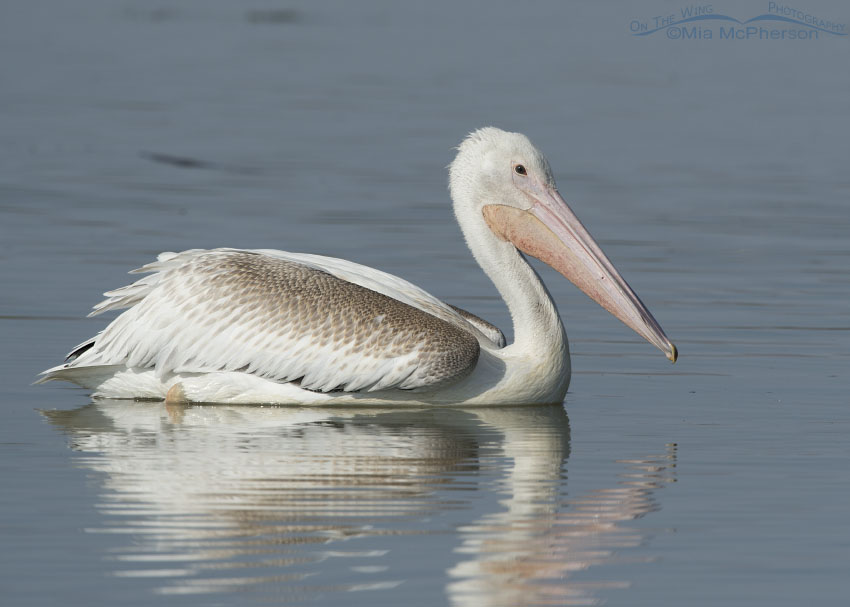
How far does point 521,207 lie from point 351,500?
288cm

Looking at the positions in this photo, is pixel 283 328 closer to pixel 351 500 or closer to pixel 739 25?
pixel 351 500

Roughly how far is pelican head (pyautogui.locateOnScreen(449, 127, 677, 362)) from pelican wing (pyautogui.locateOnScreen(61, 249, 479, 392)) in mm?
567

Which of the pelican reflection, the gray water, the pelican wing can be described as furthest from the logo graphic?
the pelican reflection

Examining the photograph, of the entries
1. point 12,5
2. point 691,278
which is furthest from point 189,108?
point 12,5

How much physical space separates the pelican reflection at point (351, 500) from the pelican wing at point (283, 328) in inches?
9.1

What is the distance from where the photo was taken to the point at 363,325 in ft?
28.0

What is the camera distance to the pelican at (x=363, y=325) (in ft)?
28.0

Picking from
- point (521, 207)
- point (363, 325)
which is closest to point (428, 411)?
point (363, 325)

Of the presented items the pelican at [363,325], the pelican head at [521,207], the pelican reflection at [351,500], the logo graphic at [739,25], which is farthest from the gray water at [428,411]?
the logo graphic at [739,25]

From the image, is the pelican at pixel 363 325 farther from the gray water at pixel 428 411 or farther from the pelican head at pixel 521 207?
the gray water at pixel 428 411

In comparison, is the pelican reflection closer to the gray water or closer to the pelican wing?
the gray water

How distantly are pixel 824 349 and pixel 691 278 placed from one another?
2266 mm

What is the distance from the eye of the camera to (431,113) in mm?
22906

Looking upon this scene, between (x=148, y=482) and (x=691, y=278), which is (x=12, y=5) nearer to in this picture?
(x=691, y=278)
